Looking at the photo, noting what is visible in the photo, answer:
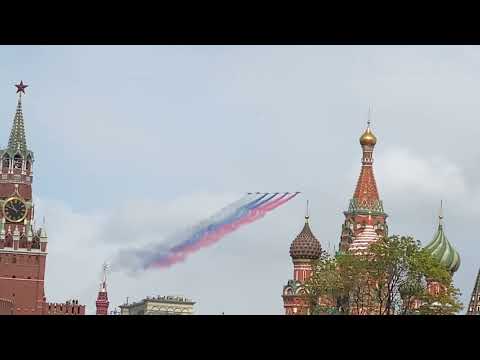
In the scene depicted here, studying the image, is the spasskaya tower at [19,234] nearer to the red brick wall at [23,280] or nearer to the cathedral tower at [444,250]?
the red brick wall at [23,280]

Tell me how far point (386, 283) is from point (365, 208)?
59.1 m

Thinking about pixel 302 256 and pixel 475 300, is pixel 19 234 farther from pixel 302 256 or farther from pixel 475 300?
pixel 475 300

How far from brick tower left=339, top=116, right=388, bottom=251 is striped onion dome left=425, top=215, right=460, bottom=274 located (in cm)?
424

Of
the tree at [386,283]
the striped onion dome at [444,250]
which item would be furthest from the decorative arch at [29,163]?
the tree at [386,283]

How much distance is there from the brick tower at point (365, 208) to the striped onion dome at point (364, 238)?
3.3 inches

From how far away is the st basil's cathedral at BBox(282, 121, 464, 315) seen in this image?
411ft

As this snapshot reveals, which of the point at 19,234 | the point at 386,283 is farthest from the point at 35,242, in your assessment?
the point at 386,283

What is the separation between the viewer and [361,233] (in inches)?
4904

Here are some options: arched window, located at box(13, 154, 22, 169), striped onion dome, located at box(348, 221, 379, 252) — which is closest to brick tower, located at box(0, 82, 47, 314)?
arched window, located at box(13, 154, 22, 169)

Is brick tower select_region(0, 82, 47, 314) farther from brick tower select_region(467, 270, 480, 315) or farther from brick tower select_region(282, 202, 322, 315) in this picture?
brick tower select_region(467, 270, 480, 315)

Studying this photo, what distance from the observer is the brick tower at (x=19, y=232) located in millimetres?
153125
